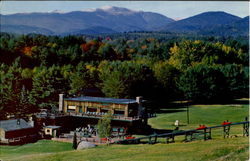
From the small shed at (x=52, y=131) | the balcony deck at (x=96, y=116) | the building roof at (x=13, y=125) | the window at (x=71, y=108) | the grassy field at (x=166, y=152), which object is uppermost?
the grassy field at (x=166, y=152)

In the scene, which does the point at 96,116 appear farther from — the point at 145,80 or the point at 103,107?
the point at 145,80

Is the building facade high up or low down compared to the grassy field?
down

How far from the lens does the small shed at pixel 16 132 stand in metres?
37.5

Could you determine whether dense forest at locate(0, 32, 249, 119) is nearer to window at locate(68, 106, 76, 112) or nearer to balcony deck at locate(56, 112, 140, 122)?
window at locate(68, 106, 76, 112)

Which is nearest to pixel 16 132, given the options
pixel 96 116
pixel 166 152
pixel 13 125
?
pixel 13 125

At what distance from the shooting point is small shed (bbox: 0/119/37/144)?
123ft

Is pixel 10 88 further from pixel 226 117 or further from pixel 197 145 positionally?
pixel 197 145

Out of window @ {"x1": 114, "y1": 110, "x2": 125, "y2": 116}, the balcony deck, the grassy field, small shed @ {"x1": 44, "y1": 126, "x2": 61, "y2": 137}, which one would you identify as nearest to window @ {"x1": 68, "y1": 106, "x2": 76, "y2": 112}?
the balcony deck

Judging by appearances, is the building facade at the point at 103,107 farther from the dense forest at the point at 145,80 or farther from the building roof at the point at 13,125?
the building roof at the point at 13,125

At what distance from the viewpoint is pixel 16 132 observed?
127 feet

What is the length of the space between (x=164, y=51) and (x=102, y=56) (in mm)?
21228

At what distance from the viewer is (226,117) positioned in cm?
4788

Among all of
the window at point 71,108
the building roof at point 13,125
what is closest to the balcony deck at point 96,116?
the window at point 71,108

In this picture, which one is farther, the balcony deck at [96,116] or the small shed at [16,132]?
the balcony deck at [96,116]
